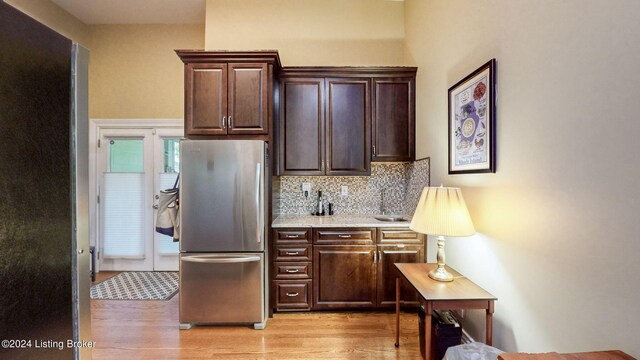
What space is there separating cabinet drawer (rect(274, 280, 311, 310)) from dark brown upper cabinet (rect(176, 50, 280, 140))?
1460 millimetres

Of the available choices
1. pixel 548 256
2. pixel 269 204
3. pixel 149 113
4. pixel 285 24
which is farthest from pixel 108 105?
pixel 548 256

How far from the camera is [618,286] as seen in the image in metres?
1.03

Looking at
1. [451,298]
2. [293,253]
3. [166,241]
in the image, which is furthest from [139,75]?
[451,298]

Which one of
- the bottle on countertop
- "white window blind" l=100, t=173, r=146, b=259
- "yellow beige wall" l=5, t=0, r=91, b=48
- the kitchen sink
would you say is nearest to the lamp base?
the kitchen sink

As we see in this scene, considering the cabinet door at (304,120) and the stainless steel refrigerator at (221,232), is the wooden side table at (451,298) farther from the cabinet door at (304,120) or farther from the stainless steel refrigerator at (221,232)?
the cabinet door at (304,120)

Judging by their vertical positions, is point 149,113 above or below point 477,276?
above

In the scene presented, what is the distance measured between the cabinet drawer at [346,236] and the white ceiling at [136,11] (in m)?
3.25

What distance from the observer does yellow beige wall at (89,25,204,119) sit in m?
3.86

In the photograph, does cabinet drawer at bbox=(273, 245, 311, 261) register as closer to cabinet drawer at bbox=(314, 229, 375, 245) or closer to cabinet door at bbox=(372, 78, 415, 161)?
cabinet drawer at bbox=(314, 229, 375, 245)

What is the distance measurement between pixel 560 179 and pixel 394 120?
196 centimetres

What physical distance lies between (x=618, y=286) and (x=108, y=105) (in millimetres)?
5183

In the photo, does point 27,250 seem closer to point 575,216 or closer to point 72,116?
point 72,116

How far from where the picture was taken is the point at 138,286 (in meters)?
3.43

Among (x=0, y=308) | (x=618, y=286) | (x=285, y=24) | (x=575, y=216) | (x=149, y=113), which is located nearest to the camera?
(x=0, y=308)
